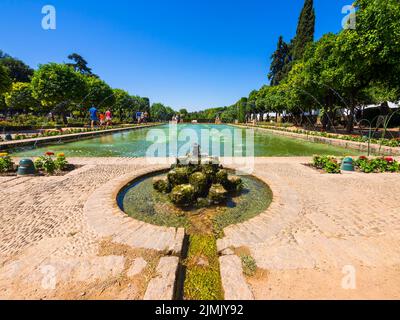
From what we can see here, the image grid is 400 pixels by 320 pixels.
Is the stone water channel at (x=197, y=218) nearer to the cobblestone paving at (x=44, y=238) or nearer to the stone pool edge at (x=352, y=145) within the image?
the cobblestone paving at (x=44, y=238)

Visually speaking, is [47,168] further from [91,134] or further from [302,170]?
[91,134]

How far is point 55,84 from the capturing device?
30.4m

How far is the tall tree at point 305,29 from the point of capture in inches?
1970

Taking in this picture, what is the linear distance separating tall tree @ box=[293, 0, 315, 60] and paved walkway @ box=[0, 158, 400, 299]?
5603 centimetres

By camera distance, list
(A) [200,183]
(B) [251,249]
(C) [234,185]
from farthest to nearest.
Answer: (C) [234,185]
(A) [200,183]
(B) [251,249]

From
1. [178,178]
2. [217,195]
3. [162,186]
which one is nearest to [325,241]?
[217,195]

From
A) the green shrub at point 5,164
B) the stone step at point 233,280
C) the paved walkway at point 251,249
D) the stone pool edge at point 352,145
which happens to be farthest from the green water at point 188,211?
the stone pool edge at point 352,145

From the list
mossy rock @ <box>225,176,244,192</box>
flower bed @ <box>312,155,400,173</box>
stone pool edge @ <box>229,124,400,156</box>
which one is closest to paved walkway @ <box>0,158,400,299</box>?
mossy rock @ <box>225,176,244,192</box>

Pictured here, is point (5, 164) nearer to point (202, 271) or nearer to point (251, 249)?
point (202, 271)

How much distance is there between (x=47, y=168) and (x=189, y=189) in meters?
5.80

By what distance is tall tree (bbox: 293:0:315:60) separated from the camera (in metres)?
50.0

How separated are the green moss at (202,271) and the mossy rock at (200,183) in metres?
1.99

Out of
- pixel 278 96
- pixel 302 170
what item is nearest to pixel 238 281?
pixel 302 170

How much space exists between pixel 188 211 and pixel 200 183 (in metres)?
0.98
